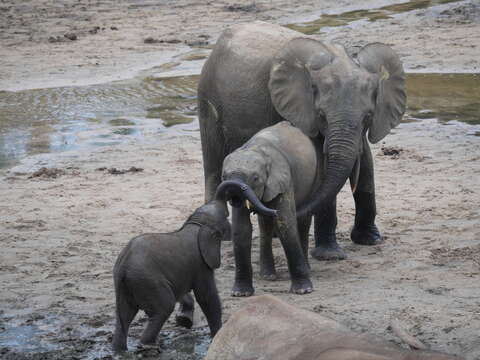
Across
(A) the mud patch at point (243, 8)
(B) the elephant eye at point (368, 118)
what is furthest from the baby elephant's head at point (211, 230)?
(A) the mud patch at point (243, 8)

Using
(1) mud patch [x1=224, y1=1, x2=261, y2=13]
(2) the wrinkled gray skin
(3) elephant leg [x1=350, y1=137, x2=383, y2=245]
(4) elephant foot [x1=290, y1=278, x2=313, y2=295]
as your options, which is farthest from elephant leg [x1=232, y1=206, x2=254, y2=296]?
(1) mud patch [x1=224, y1=1, x2=261, y2=13]

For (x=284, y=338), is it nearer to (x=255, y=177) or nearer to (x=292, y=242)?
(x=255, y=177)

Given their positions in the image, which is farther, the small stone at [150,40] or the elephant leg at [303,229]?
the small stone at [150,40]

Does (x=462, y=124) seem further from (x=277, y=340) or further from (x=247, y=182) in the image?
(x=277, y=340)

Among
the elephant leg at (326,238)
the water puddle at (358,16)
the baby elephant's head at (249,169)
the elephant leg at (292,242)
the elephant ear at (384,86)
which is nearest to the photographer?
the baby elephant's head at (249,169)

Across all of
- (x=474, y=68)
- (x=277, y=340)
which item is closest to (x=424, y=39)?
(x=474, y=68)

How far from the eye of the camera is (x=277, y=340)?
392 centimetres

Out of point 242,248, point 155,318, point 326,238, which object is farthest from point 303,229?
point 155,318

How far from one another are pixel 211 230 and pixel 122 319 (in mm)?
745

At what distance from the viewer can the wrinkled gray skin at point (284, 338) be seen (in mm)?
3541

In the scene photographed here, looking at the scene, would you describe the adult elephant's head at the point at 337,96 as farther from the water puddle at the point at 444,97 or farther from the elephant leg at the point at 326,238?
the water puddle at the point at 444,97

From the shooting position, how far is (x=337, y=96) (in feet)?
23.1

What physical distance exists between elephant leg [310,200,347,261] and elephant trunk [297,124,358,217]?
577mm

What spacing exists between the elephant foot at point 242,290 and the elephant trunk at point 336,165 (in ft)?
2.24
